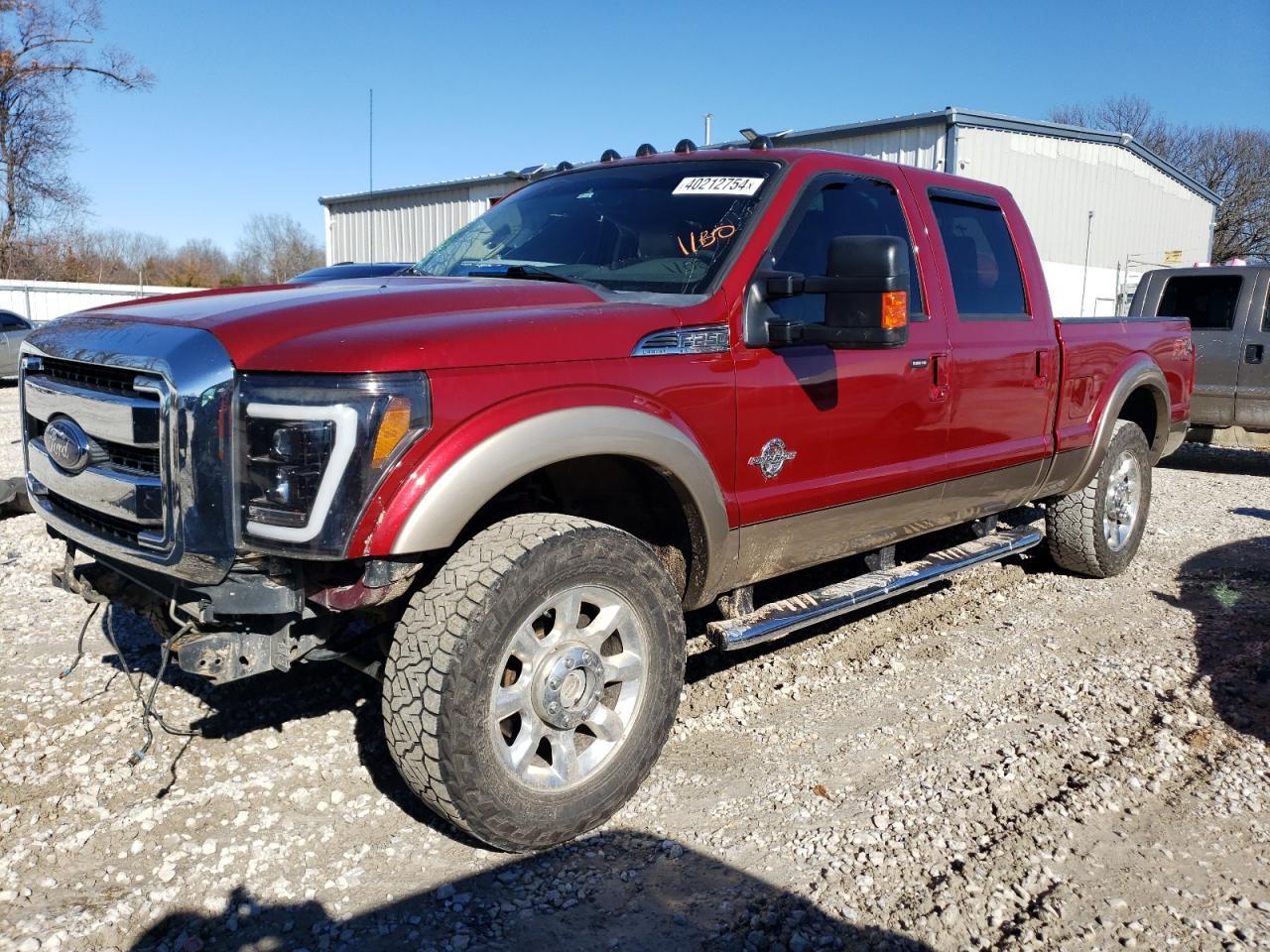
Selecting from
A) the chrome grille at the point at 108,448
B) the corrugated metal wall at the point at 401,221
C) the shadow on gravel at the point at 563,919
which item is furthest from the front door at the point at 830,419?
the corrugated metal wall at the point at 401,221

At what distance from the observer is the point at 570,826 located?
284 cm

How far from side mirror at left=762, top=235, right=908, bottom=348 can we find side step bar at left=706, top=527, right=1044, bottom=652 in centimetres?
97

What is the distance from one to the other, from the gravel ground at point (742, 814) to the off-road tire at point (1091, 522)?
94cm

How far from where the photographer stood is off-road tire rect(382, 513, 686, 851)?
257 cm

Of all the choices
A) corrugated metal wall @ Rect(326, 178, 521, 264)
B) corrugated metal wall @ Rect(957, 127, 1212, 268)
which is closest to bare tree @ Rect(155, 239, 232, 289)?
corrugated metal wall @ Rect(326, 178, 521, 264)

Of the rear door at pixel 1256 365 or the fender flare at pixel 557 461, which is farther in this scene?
the rear door at pixel 1256 365

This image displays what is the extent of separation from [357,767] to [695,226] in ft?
7.25

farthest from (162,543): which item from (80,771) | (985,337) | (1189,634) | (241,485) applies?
(1189,634)

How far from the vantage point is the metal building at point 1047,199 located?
62.6 ft

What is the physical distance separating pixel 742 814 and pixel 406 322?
178cm

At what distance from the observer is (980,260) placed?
4641 mm

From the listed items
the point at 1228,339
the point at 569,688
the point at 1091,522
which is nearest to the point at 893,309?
the point at 569,688

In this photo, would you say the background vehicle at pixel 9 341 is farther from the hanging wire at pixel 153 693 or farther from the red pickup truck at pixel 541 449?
the red pickup truck at pixel 541 449

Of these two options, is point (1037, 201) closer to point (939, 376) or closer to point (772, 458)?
point (939, 376)
